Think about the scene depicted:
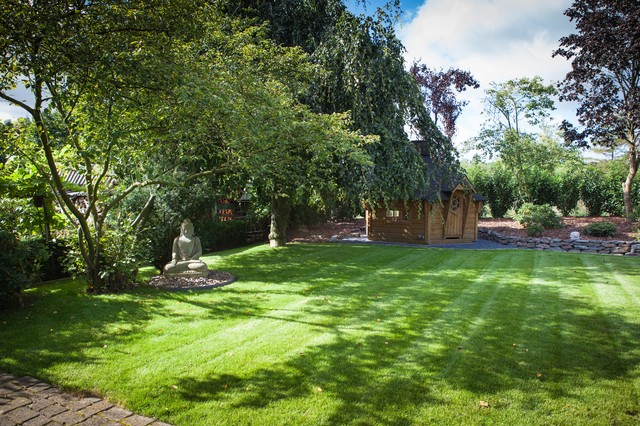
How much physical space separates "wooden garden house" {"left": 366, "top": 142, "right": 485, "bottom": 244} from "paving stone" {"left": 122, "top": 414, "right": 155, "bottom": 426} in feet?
38.2

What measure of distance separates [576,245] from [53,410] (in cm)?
1560

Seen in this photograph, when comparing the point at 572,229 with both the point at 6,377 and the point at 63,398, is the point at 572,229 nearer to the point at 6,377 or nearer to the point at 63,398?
the point at 63,398

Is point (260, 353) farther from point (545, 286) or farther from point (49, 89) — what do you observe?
point (545, 286)

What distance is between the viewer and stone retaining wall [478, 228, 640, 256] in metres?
12.6

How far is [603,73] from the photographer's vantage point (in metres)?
15.4

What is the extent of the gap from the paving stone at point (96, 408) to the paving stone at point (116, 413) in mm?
64

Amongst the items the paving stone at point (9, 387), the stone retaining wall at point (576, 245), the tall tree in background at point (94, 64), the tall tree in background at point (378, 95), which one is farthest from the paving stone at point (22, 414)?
the stone retaining wall at point (576, 245)

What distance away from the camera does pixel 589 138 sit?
15.9 metres

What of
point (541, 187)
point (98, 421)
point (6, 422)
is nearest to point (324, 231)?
point (541, 187)

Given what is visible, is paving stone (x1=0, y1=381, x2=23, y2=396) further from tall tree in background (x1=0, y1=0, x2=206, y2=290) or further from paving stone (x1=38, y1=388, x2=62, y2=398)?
tall tree in background (x1=0, y1=0, x2=206, y2=290)

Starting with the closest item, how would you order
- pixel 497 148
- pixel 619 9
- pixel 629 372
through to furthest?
pixel 629 372 → pixel 619 9 → pixel 497 148

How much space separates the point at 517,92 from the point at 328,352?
21.0 m

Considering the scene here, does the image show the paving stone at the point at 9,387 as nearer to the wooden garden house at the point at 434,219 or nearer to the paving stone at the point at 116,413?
the paving stone at the point at 116,413

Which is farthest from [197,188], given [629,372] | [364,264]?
[629,372]
